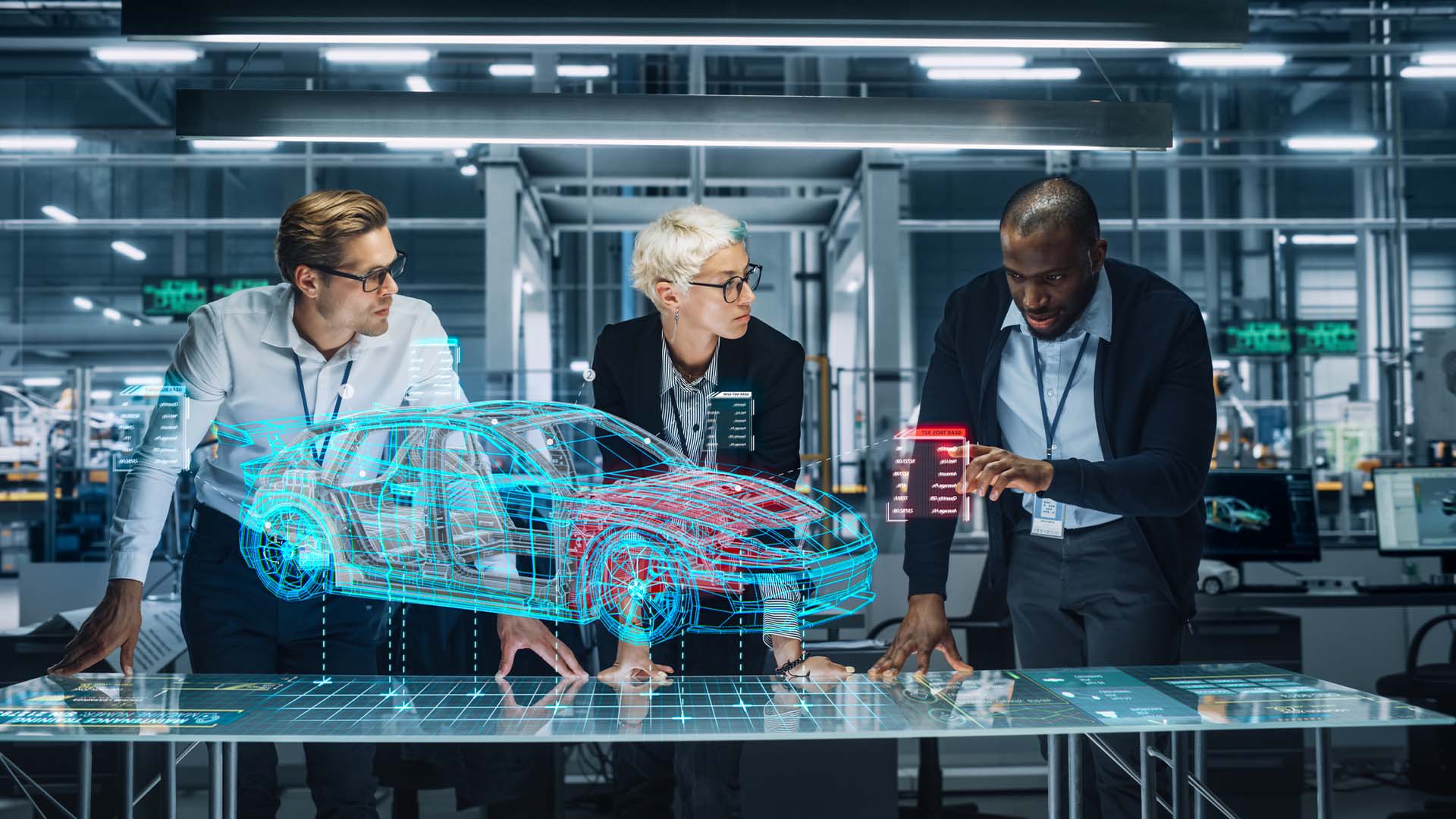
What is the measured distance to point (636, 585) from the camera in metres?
2.56

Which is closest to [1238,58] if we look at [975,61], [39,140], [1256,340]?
[975,61]

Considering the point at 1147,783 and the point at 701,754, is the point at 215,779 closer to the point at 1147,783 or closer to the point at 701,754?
the point at 701,754

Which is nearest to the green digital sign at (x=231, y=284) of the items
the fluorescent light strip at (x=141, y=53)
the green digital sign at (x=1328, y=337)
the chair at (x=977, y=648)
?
the fluorescent light strip at (x=141, y=53)

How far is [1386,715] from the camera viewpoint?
2.09 metres

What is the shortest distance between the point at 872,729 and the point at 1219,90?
1670 cm

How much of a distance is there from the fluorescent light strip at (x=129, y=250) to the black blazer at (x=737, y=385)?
60.5ft

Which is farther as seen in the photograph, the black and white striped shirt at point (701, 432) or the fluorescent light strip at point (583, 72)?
the fluorescent light strip at point (583, 72)

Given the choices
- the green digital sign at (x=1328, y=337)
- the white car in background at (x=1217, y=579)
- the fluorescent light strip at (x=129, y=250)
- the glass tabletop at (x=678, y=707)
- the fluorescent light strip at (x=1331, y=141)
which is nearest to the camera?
the glass tabletop at (x=678, y=707)

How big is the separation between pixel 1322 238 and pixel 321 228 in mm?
17795

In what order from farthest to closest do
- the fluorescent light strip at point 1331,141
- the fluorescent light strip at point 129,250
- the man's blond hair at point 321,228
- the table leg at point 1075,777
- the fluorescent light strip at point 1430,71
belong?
the fluorescent light strip at point 129,250 < the fluorescent light strip at point 1331,141 < the fluorescent light strip at point 1430,71 < the man's blond hair at point 321,228 < the table leg at point 1075,777

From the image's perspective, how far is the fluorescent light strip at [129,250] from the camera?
18297 mm

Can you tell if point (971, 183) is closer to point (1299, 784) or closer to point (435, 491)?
point (1299, 784)

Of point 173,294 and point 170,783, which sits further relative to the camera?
point 173,294

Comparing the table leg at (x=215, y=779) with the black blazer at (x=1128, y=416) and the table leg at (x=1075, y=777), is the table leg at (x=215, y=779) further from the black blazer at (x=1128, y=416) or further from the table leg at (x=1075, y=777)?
the table leg at (x=1075, y=777)
